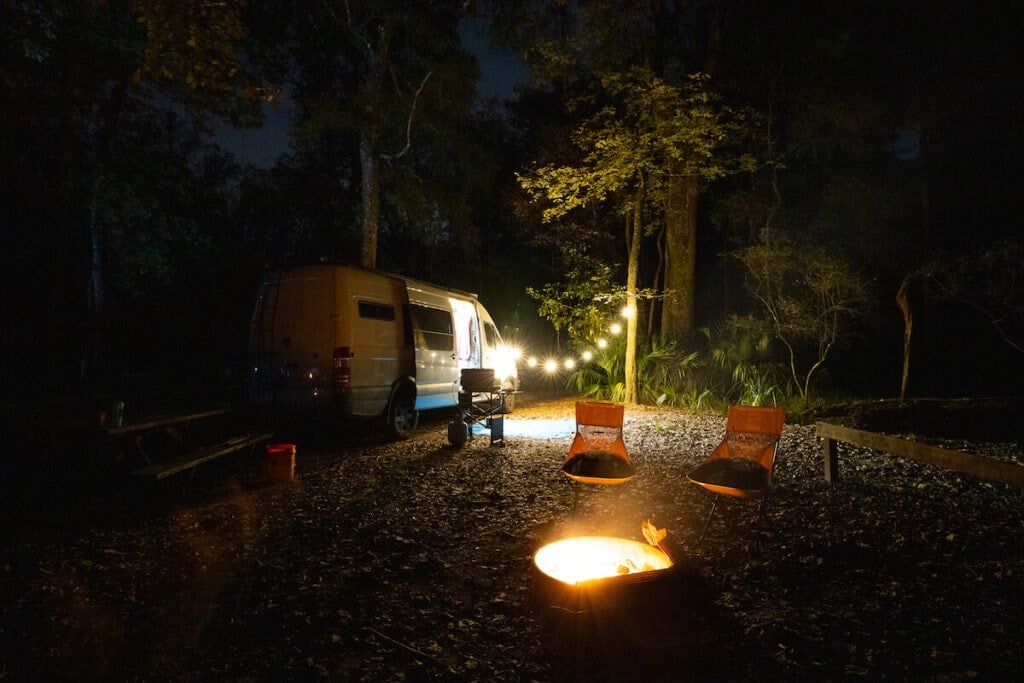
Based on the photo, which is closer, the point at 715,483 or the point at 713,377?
the point at 715,483

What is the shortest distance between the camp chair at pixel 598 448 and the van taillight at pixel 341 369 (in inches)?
130

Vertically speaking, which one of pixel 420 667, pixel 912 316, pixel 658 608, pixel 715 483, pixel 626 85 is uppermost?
pixel 626 85

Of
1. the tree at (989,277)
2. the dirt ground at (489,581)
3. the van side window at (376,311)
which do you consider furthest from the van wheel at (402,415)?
the tree at (989,277)

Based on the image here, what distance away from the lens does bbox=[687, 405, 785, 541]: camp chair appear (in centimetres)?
A: 409

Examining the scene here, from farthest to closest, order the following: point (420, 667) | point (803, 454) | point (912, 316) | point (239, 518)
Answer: point (912, 316), point (803, 454), point (239, 518), point (420, 667)

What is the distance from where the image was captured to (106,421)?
576cm

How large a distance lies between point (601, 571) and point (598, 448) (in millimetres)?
2404

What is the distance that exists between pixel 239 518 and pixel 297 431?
4.41 metres

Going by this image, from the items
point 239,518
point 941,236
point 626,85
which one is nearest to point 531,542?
point 239,518

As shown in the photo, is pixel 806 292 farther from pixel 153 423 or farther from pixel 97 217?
pixel 97 217

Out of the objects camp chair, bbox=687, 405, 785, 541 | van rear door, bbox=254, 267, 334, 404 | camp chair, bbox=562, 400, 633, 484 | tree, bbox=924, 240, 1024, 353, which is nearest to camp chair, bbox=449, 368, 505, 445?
van rear door, bbox=254, 267, 334, 404

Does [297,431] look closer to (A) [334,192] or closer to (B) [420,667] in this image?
(B) [420,667]

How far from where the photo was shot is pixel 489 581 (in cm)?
358

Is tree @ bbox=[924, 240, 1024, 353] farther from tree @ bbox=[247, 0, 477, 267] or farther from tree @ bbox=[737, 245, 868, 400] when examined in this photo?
tree @ bbox=[247, 0, 477, 267]
